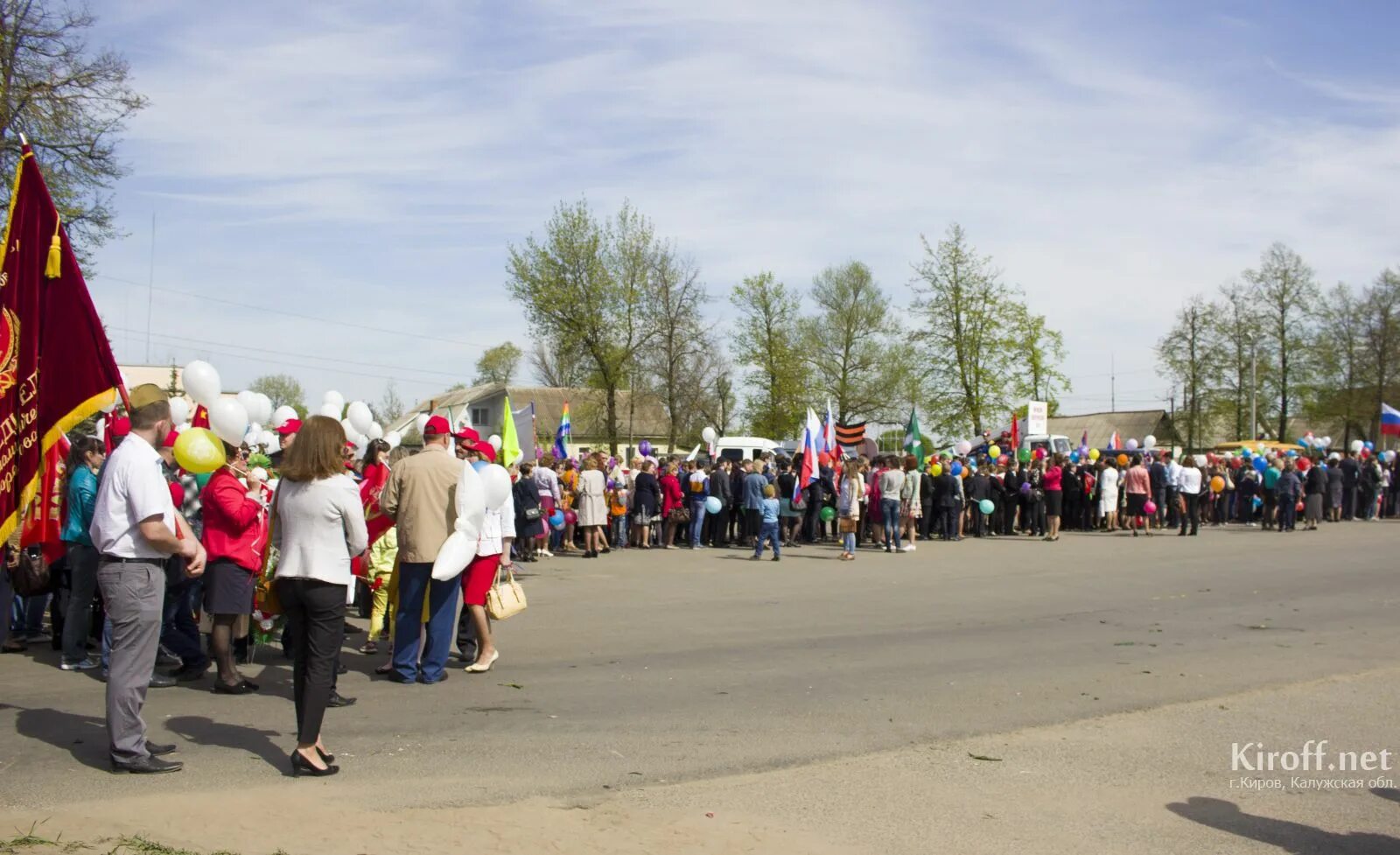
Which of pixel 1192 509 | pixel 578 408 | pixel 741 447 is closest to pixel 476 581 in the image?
pixel 1192 509

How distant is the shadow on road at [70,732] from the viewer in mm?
6230

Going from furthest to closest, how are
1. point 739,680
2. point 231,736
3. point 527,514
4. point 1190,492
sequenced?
1. point 1190,492
2. point 527,514
3. point 739,680
4. point 231,736

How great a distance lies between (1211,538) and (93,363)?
22252mm

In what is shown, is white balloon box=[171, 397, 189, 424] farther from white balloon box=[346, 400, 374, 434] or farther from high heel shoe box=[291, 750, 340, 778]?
high heel shoe box=[291, 750, 340, 778]

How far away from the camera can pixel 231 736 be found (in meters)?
6.74

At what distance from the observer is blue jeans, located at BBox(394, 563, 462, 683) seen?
8.38 m

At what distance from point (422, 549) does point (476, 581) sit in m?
0.63

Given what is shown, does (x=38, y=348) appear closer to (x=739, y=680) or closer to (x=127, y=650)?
(x=127, y=650)

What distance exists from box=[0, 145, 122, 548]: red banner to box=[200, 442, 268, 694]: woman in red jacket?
1.32 metres

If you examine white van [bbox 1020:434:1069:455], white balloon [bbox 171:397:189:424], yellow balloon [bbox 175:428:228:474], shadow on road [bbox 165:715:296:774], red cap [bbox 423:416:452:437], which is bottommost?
shadow on road [bbox 165:715:296:774]

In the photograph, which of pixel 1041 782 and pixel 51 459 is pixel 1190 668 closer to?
pixel 1041 782

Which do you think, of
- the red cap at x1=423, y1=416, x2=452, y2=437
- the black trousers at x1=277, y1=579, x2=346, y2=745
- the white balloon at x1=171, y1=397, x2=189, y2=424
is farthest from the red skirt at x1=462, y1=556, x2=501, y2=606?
the white balloon at x1=171, y1=397, x2=189, y2=424

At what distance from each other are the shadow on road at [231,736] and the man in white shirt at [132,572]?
0.49 meters

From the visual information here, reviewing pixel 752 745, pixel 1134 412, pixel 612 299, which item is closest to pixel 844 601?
pixel 752 745
